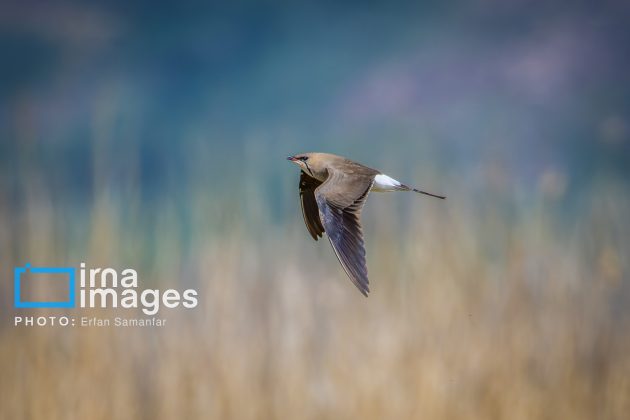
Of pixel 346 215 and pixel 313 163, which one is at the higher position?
pixel 313 163

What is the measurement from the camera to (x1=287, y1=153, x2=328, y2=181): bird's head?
1.30m

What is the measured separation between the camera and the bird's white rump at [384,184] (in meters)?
1.28

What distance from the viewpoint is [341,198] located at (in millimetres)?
1177

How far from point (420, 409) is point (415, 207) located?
53 centimetres

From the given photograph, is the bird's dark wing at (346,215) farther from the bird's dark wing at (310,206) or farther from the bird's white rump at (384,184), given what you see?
the bird's dark wing at (310,206)

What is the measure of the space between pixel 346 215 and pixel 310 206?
0.23 m

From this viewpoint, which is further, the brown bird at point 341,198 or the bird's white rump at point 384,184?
the bird's white rump at point 384,184

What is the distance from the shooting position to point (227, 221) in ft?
6.39

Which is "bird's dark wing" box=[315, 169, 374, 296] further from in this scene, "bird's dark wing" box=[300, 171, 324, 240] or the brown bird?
"bird's dark wing" box=[300, 171, 324, 240]

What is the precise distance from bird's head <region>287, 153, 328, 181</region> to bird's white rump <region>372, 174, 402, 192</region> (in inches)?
3.5

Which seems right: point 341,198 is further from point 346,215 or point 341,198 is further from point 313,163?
point 313,163

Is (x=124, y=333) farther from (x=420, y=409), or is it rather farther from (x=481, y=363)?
(x=481, y=363)

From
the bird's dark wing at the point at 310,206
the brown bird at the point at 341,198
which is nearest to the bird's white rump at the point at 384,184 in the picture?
the brown bird at the point at 341,198

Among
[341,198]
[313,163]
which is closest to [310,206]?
[313,163]
